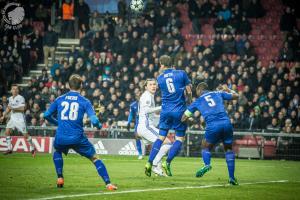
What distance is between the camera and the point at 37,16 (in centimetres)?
3456

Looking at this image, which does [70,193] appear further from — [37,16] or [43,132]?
[37,16]

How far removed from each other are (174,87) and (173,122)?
0.81m

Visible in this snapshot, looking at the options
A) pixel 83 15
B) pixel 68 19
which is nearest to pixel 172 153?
pixel 83 15

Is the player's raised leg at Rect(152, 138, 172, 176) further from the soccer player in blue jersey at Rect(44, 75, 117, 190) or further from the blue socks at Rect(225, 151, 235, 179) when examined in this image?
the soccer player in blue jersey at Rect(44, 75, 117, 190)

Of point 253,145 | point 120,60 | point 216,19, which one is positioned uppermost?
point 216,19

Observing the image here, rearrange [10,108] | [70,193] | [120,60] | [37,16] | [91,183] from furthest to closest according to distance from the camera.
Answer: [37,16] < [120,60] < [10,108] < [91,183] < [70,193]

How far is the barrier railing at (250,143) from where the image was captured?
2372 centimetres

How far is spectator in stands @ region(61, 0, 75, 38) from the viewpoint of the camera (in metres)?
33.4

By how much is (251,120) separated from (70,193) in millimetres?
14925

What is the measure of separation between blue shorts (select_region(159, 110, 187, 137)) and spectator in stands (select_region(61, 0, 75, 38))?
19550mm

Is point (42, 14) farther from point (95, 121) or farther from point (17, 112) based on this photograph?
point (95, 121)

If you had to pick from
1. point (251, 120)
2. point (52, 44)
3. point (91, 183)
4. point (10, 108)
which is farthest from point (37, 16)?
point (91, 183)

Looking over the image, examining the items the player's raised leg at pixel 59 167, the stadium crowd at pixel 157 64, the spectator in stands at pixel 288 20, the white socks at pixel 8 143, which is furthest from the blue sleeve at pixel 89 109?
the spectator in stands at pixel 288 20

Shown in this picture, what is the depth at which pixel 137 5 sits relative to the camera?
102ft
